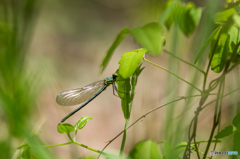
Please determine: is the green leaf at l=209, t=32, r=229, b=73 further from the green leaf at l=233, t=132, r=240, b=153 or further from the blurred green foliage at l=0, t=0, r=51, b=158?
the blurred green foliage at l=0, t=0, r=51, b=158

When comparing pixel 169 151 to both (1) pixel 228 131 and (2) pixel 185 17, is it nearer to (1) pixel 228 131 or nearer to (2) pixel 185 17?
(1) pixel 228 131

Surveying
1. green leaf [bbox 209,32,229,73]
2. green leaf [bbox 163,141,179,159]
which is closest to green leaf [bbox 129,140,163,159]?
green leaf [bbox 163,141,179,159]

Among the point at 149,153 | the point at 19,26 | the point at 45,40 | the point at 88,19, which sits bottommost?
the point at 149,153

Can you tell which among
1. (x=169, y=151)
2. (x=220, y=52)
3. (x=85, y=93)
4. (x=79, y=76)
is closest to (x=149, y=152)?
(x=169, y=151)

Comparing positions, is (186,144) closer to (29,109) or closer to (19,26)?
(29,109)

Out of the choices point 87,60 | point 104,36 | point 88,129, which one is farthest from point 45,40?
point 88,129
